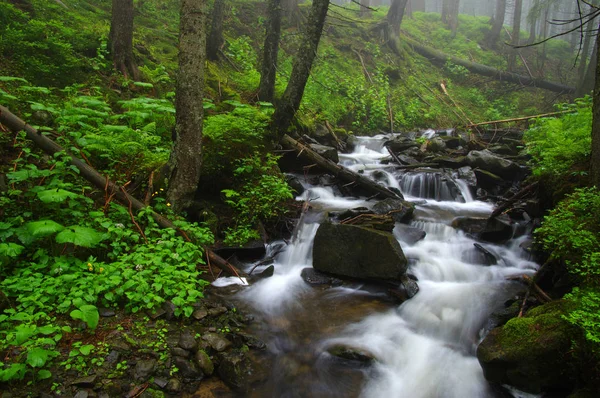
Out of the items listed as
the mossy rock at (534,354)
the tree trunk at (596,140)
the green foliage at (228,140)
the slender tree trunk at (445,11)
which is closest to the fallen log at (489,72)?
A: the slender tree trunk at (445,11)

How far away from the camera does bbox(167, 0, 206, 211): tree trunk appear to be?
515 cm

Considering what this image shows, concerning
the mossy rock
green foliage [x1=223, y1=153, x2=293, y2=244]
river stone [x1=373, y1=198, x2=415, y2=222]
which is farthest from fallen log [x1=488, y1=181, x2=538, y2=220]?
green foliage [x1=223, y1=153, x2=293, y2=244]

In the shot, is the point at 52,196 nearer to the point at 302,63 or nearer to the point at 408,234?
the point at 302,63

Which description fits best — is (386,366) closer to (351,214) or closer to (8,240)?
(351,214)

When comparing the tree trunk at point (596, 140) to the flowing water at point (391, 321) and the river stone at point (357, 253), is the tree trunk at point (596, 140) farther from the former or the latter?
the river stone at point (357, 253)

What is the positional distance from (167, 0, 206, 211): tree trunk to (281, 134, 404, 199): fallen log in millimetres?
3494

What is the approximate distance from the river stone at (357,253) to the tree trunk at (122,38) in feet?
20.5

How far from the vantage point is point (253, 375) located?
3.95 meters

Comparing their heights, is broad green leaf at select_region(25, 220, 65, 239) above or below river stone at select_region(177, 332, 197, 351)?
above

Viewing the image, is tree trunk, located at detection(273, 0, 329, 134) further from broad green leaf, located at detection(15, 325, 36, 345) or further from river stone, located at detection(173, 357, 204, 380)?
broad green leaf, located at detection(15, 325, 36, 345)

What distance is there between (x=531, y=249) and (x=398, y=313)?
9.62 ft

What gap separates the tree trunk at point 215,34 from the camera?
1174 centimetres

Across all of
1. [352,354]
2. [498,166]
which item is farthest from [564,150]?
[352,354]

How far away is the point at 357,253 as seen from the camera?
599cm
